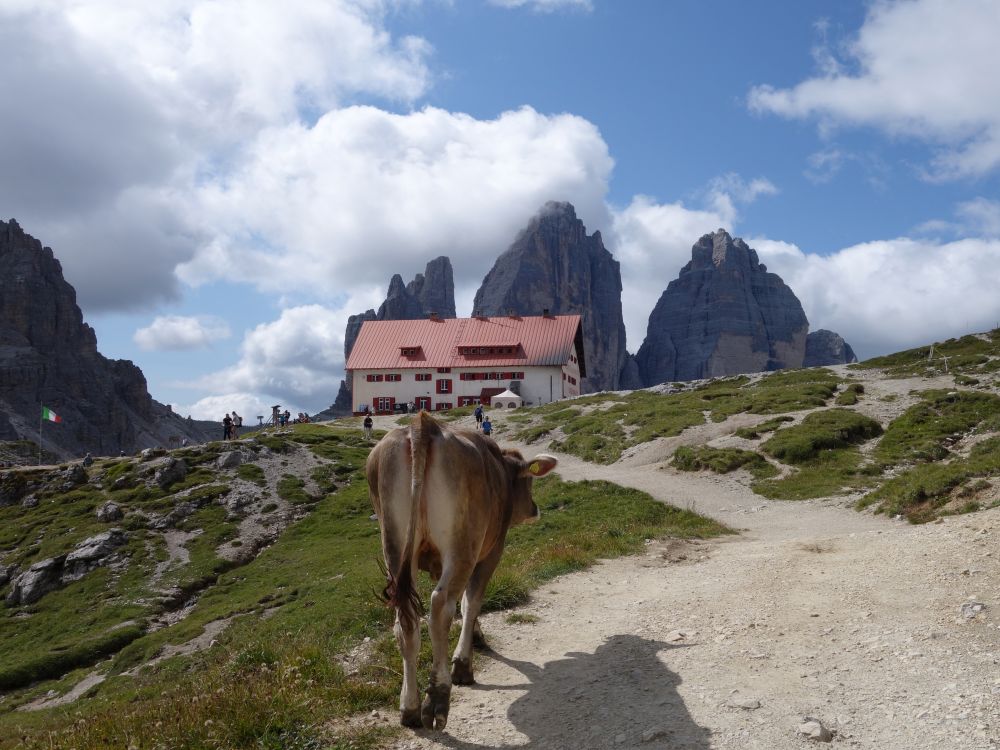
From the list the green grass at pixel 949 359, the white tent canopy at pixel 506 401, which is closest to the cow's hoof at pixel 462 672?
the green grass at pixel 949 359

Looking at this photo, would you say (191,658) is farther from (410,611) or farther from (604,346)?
(604,346)

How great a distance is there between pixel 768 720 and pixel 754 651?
75.6 inches

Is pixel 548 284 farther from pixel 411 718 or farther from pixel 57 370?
pixel 411 718

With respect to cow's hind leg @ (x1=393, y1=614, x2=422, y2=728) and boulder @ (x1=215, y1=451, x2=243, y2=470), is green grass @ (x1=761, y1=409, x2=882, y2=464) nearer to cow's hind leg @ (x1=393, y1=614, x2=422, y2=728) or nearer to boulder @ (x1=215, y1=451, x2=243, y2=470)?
cow's hind leg @ (x1=393, y1=614, x2=422, y2=728)

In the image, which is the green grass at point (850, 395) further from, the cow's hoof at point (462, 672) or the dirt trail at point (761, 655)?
the cow's hoof at point (462, 672)

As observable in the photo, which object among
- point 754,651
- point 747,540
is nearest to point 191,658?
point 747,540

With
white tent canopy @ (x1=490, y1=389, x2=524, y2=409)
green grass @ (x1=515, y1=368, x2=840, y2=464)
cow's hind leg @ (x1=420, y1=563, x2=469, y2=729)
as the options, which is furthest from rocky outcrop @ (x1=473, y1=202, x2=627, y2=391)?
cow's hind leg @ (x1=420, y1=563, x2=469, y2=729)

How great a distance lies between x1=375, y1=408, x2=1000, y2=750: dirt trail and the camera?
251 inches

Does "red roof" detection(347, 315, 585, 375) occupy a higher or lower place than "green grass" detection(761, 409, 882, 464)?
higher

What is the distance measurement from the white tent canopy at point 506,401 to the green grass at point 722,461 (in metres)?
39.8

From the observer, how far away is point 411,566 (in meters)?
7.23

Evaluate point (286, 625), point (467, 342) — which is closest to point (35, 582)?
point (286, 625)

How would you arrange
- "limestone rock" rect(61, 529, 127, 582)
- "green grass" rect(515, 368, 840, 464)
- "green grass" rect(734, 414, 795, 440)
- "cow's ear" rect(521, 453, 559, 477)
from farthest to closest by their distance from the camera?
1. "green grass" rect(515, 368, 840, 464)
2. "green grass" rect(734, 414, 795, 440)
3. "limestone rock" rect(61, 529, 127, 582)
4. "cow's ear" rect(521, 453, 559, 477)

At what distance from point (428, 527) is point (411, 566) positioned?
0.42 meters
